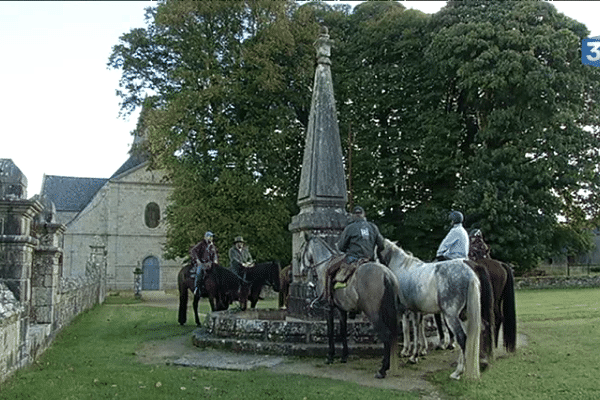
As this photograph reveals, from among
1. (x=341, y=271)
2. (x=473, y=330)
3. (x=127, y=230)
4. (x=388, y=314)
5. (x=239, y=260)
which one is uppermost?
(x=127, y=230)

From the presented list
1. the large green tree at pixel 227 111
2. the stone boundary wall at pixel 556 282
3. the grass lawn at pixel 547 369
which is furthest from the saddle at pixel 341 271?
the stone boundary wall at pixel 556 282

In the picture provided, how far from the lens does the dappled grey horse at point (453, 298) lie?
792cm

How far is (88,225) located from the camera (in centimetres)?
4294

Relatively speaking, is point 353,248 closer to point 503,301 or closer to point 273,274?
point 503,301

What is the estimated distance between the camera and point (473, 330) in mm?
7910

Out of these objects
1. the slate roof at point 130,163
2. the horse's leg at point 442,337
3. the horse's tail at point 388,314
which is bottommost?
the horse's leg at point 442,337

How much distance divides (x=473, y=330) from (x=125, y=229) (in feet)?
125

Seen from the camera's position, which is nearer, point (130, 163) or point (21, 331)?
point (21, 331)

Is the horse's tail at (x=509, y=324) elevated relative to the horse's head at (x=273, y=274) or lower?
lower

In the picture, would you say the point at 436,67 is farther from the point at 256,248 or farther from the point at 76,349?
the point at 76,349

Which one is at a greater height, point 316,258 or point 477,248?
point 477,248

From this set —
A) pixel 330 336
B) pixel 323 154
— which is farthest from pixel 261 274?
pixel 330 336

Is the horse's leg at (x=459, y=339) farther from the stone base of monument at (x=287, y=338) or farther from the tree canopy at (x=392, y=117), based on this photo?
the tree canopy at (x=392, y=117)

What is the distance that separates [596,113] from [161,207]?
1176 inches
